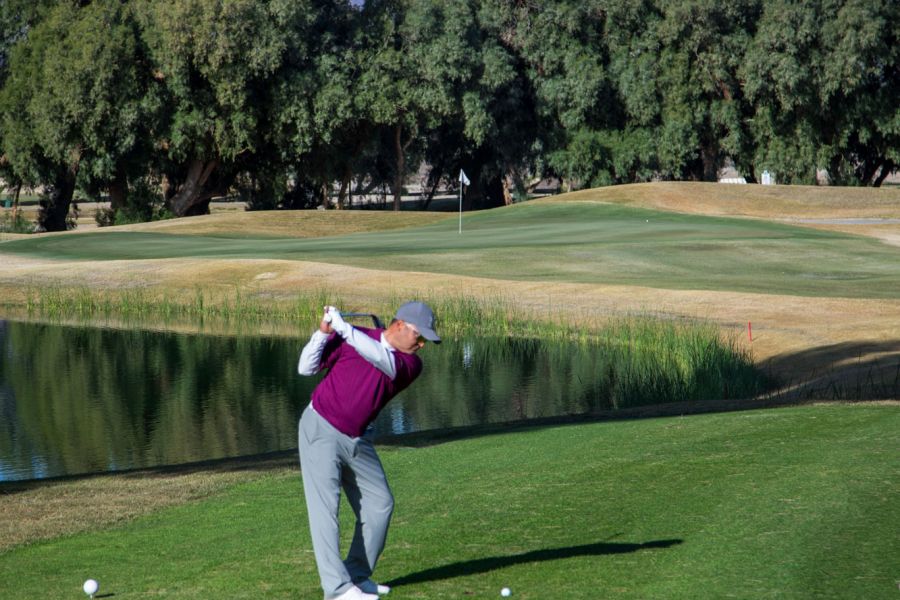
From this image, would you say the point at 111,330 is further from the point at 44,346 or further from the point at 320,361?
the point at 320,361

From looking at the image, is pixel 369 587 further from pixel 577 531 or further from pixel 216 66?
pixel 216 66

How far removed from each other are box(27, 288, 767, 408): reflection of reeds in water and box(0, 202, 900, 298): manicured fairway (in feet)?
15.9

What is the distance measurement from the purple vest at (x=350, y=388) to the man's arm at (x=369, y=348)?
0.18ft

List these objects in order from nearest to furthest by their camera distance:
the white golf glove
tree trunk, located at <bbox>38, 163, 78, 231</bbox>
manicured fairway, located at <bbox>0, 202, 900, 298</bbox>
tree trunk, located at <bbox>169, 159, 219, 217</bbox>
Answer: the white golf glove < manicured fairway, located at <bbox>0, 202, 900, 298</bbox> < tree trunk, located at <bbox>38, 163, 78, 231</bbox> < tree trunk, located at <bbox>169, 159, 219, 217</bbox>

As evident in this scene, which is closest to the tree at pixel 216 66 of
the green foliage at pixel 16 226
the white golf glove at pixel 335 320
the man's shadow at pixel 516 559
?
the green foliage at pixel 16 226

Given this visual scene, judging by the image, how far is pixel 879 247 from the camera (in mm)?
43750

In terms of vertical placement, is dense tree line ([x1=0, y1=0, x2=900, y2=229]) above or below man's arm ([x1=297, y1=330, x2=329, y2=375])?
above

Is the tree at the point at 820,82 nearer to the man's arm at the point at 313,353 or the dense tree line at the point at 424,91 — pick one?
the dense tree line at the point at 424,91

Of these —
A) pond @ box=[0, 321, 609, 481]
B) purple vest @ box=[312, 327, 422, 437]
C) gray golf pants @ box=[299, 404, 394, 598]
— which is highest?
purple vest @ box=[312, 327, 422, 437]

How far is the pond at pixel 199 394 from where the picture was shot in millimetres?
18359

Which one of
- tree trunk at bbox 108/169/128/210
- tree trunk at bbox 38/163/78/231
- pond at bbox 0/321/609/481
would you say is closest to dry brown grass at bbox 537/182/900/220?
tree trunk at bbox 108/169/128/210

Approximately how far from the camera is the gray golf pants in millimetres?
7406

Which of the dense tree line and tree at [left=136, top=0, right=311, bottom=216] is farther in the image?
the dense tree line

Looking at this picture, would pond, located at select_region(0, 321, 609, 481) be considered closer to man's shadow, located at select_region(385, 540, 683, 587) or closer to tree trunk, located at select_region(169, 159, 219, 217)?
man's shadow, located at select_region(385, 540, 683, 587)
